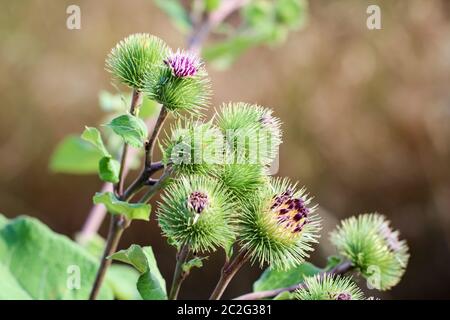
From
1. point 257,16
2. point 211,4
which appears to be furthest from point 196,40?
point 257,16

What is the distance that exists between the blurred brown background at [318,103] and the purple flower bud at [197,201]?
4.17m

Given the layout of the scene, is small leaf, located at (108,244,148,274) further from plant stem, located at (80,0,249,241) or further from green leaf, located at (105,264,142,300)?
plant stem, located at (80,0,249,241)

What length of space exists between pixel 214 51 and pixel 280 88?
347 centimetres

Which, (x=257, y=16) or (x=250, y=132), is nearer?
(x=250, y=132)

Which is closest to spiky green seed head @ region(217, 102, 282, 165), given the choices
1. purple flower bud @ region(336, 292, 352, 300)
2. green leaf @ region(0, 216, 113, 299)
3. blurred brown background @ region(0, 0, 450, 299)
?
purple flower bud @ region(336, 292, 352, 300)

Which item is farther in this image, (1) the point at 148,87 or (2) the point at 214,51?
(2) the point at 214,51

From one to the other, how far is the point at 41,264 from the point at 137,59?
20.6 inches

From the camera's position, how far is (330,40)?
5898mm

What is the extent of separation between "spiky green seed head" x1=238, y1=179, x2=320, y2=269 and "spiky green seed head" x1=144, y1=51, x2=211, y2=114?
0.19 meters

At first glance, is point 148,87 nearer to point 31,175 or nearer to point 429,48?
point 31,175

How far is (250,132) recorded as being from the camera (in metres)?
1.09

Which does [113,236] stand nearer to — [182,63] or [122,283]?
[182,63]

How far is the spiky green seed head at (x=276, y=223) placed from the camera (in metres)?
1.09

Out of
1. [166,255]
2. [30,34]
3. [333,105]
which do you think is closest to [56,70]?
[30,34]
